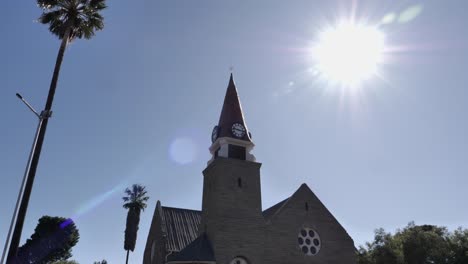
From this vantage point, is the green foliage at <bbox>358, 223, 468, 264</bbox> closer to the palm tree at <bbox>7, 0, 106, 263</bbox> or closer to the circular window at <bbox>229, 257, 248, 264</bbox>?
the circular window at <bbox>229, 257, 248, 264</bbox>

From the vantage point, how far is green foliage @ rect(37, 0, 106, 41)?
1938 cm

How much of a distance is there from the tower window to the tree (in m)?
39.3


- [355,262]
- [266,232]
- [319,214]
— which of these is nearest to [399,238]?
[355,262]

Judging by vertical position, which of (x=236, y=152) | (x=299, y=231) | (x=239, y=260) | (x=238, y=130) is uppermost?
(x=238, y=130)

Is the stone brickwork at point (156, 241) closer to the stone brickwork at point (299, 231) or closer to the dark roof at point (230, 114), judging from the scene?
the stone brickwork at point (299, 231)

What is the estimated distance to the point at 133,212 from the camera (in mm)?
48000

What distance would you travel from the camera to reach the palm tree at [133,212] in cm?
4466

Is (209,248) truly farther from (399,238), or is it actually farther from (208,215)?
(399,238)

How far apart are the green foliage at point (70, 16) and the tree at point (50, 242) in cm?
4524

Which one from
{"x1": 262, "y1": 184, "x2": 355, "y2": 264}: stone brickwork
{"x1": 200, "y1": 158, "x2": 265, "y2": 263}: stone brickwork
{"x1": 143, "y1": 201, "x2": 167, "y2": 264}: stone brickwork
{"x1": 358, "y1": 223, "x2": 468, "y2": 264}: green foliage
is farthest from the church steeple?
{"x1": 358, "y1": 223, "x2": 468, "y2": 264}: green foliage

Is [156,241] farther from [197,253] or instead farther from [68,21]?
[68,21]

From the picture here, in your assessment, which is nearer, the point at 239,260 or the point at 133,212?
the point at 239,260

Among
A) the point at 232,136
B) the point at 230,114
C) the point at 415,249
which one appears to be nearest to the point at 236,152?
the point at 232,136

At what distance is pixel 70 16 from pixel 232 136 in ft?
54.2
